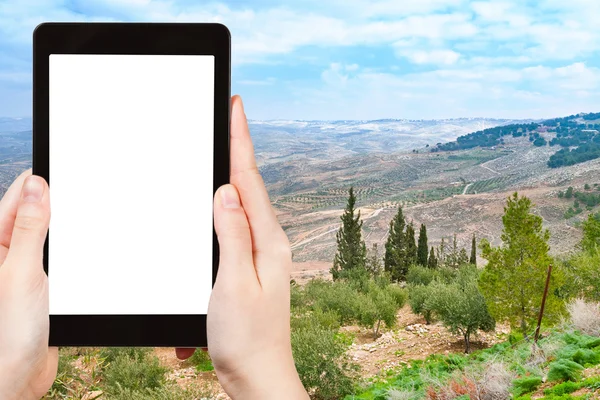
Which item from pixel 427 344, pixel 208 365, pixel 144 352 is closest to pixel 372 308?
pixel 427 344

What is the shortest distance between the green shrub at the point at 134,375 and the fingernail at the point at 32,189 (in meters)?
10.4

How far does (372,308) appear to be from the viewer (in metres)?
15.2

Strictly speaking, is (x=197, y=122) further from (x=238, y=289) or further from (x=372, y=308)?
(x=372, y=308)

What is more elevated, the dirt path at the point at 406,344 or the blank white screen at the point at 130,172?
the blank white screen at the point at 130,172

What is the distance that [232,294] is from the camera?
107cm

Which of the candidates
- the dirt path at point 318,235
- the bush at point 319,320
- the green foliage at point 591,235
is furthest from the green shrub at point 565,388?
the dirt path at point 318,235

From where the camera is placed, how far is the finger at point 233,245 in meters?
1.07

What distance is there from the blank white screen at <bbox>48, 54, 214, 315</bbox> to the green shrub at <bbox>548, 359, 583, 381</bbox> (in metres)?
6.56

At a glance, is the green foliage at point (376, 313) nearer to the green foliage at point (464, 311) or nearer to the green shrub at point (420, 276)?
the green foliage at point (464, 311)

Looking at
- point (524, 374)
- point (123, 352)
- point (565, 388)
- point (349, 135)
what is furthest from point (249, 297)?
point (349, 135)

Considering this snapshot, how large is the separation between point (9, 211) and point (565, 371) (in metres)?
6.85

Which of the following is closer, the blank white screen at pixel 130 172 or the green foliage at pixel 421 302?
the blank white screen at pixel 130 172

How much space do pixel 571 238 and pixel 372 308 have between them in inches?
1450

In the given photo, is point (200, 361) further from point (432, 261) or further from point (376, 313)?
point (432, 261)
